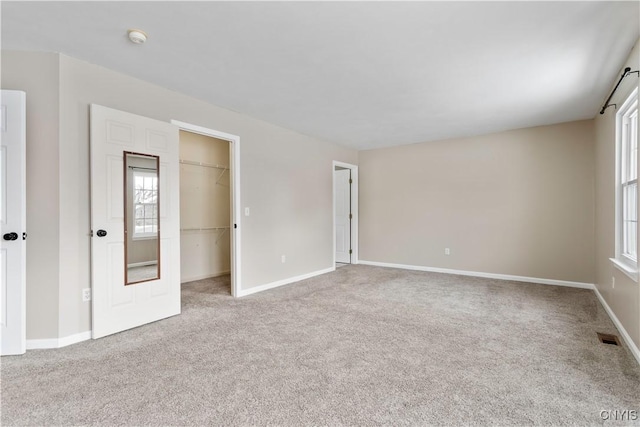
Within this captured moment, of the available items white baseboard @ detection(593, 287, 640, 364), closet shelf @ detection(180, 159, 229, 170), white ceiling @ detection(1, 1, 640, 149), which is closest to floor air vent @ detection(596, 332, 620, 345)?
white baseboard @ detection(593, 287, 640, 364)

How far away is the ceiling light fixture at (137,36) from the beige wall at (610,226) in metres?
3.67

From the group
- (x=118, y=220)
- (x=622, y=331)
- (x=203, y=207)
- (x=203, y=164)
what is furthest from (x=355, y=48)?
(x=203, y=207)

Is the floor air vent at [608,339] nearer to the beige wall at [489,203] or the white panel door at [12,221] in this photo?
the beige wall at [489,203]

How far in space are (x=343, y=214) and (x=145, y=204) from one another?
433 cm

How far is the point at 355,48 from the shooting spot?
2504mm

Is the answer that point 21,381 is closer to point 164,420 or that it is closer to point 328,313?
point 164,420

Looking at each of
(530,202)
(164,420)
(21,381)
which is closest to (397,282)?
(530,202)

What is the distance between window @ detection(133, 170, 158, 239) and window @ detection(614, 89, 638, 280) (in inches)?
173

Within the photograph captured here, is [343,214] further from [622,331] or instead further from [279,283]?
[622,331]

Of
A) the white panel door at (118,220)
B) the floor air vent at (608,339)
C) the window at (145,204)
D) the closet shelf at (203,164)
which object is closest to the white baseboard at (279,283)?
the white panel door at (118,220)

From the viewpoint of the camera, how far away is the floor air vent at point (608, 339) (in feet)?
8.67

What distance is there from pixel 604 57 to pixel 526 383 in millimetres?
2676

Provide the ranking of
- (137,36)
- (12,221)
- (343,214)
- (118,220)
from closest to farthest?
(137,36) → (12,221) → (118,220) → (343,214)

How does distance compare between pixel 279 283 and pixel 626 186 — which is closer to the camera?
pixel 626 186
